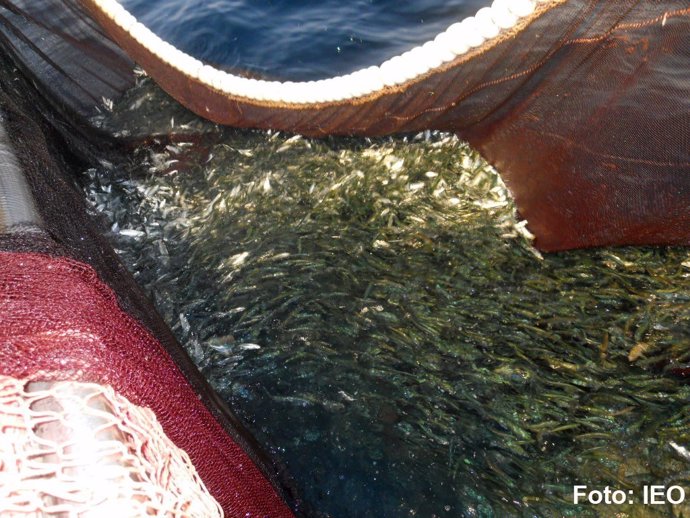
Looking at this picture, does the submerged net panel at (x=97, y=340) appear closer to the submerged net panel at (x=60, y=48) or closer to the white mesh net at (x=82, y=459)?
the white mesh net at (x=82, y=459)

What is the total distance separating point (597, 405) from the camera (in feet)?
10.2

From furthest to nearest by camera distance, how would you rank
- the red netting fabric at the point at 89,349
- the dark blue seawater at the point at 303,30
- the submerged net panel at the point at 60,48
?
1. the dark blue seawater at the point at 303,30
2. the submerged net panel at the point at 60,48
3. the red netting fabric at the point at 89,349

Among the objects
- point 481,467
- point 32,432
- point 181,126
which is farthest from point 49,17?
point 481,467

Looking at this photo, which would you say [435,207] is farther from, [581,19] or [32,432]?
[32,432]

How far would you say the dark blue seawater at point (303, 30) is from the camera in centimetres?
758

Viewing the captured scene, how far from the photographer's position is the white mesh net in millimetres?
1240

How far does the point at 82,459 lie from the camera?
1.31m

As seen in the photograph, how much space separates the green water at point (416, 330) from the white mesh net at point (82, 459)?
1.84 metres

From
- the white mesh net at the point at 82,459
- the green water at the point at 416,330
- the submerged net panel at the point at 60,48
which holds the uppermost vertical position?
the submerged net panel at the point at 60,48

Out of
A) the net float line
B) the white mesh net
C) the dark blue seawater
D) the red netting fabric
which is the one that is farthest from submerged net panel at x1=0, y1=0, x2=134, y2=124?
the white mesh net

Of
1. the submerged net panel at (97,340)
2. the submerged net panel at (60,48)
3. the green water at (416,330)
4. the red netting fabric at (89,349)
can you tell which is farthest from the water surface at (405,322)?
the red netting fabric at (89,349)

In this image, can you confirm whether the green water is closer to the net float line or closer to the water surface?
the water surface

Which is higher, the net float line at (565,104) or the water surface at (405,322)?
the net float line at (565,104)

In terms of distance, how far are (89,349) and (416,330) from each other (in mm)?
2461
